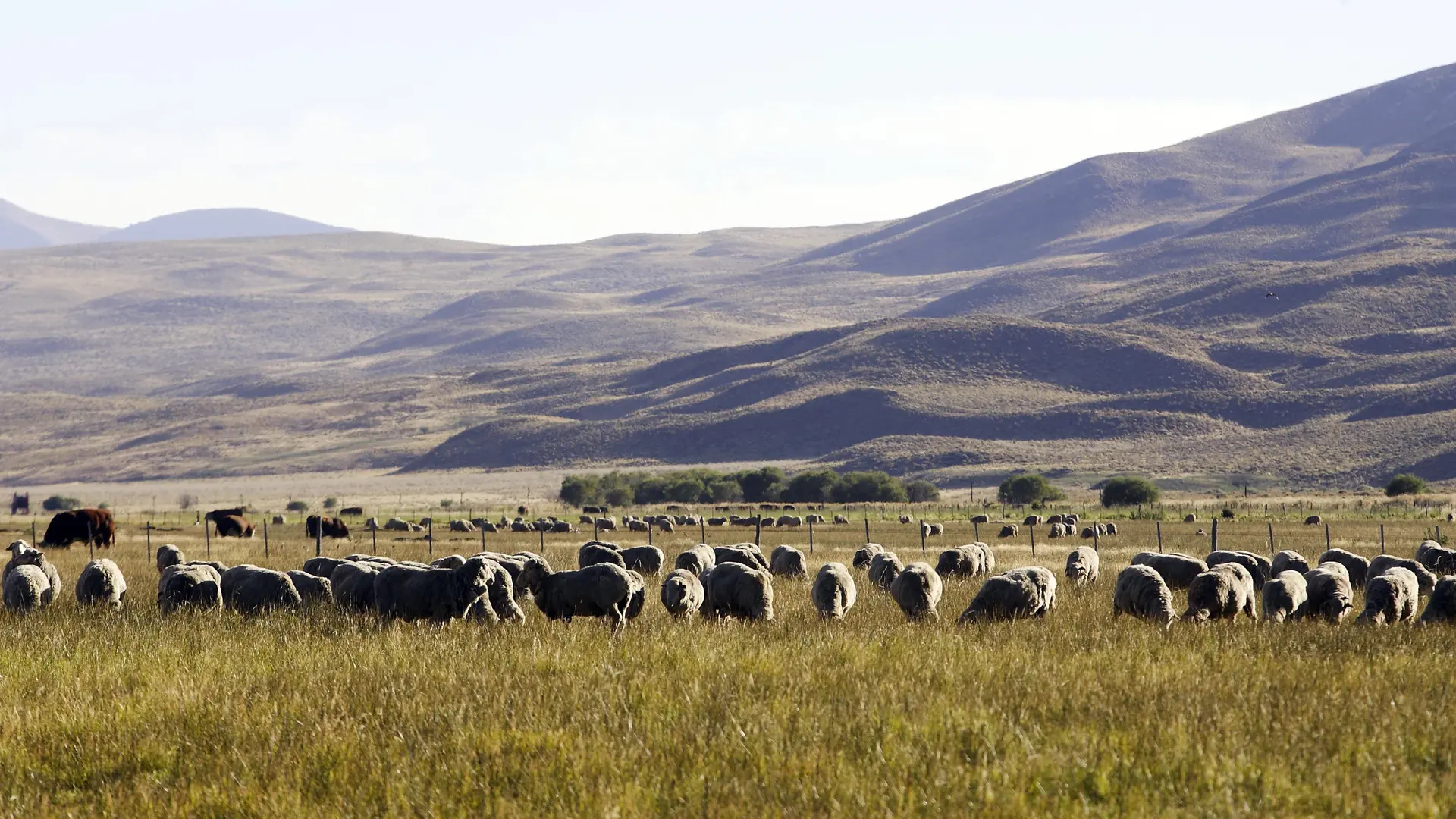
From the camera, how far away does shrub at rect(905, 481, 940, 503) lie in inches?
3581

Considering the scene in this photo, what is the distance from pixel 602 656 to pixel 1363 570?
15.8 metres

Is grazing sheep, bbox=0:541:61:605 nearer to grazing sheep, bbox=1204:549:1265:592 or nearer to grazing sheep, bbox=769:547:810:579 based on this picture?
Answer: grazing sheep, bbox=769:547:810:579

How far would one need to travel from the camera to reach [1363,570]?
23688 millimetres

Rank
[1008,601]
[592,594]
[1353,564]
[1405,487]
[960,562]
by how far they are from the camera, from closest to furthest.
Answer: [592,594] < [1008,601] < [1353,564] < [960,562] < [1405,487]

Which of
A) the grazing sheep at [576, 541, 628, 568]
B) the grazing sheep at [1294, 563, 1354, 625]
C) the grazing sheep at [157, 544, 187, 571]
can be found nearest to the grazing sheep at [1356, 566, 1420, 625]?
the grazing sheep at [1294, 563, 1354, 625]

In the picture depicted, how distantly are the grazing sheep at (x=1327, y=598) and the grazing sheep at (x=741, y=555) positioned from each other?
10.1 meters

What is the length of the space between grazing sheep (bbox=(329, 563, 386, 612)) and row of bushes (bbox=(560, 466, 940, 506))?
66518 mm

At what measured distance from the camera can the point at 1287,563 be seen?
23.5 m

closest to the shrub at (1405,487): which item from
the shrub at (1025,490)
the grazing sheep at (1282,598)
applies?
the shrub at (1025,490)

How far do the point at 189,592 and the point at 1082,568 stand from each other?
14.1 m

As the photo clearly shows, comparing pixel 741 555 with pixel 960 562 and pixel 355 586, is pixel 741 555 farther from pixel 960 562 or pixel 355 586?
pixel 355 586

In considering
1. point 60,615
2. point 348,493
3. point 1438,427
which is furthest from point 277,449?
point 60,615

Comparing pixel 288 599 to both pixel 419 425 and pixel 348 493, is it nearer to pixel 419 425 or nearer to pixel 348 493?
pixel 348 493

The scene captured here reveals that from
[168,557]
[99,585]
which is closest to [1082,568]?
[99,585]
